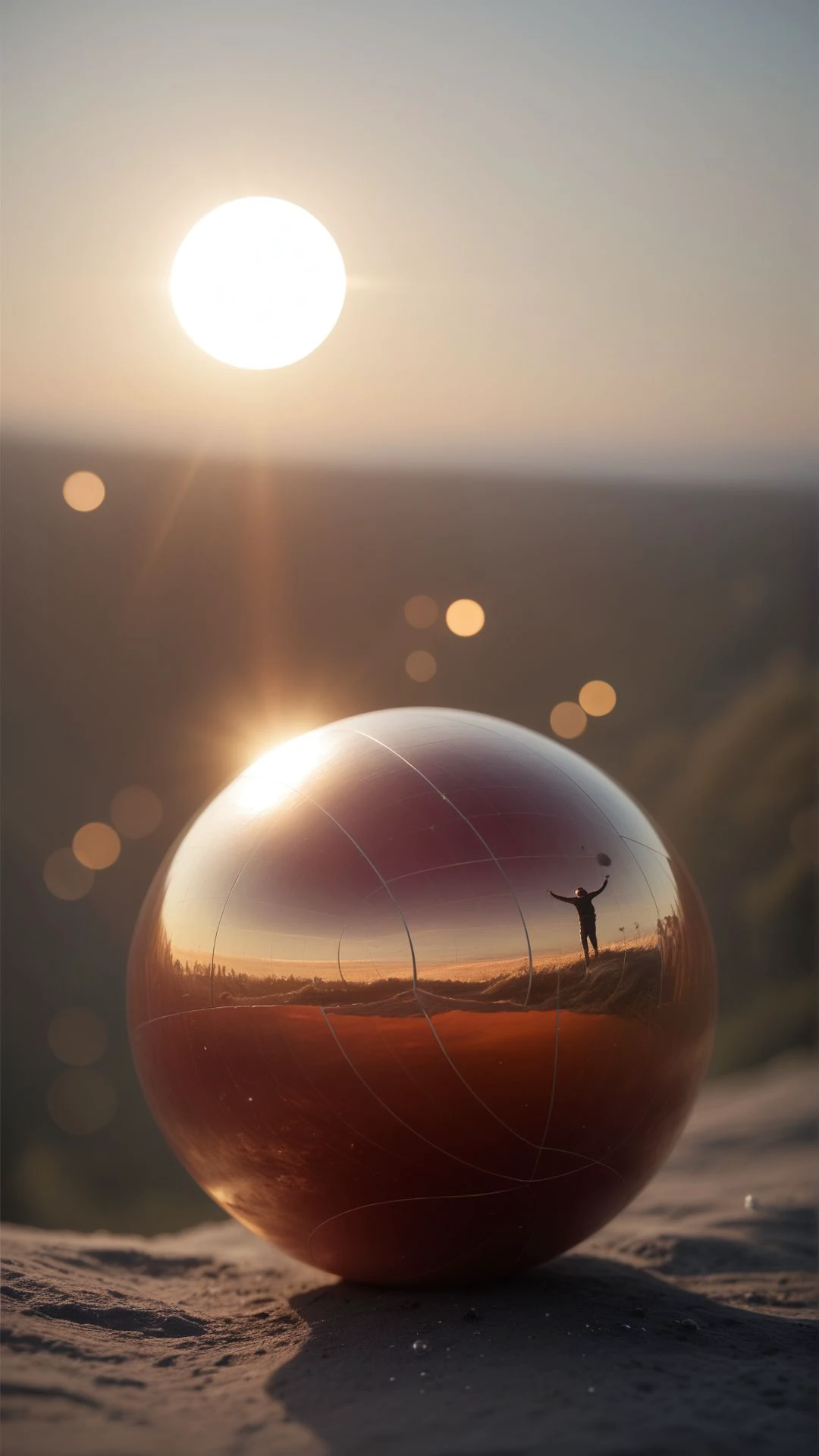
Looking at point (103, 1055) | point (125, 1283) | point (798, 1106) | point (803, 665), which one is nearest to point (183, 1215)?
point (103, 1055)

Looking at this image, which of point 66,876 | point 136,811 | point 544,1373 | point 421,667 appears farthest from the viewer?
point 421,667

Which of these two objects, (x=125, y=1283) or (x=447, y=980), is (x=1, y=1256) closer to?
(x=125, y=1283)

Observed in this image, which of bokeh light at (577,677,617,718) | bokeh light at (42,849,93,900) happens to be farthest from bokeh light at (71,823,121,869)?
bokeh light at (577,677,617,718)

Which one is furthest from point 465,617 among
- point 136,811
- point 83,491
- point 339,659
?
point 83,491

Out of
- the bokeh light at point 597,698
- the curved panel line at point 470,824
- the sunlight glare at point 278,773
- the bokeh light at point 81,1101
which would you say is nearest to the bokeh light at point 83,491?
the bokeh light at point 597,698

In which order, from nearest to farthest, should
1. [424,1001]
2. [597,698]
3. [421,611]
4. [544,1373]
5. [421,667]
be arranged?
1. [544,1373]
2. [424,1001]
3. [597,698]
4. [421,611]
5. [421,667]

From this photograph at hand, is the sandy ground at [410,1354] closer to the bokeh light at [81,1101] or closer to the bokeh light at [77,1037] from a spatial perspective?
the bokeh light at [81,1101]

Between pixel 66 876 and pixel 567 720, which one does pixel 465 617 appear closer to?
pixel 567 720

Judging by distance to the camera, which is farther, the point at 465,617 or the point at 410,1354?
the point at 465,617
